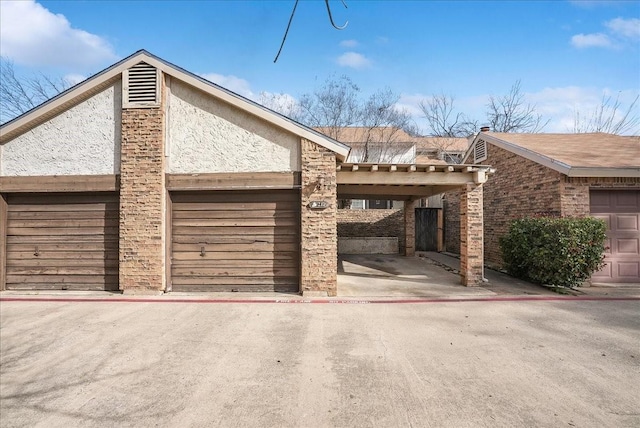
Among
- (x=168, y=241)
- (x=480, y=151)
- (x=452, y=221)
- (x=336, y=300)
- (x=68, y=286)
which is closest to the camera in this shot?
(x=336, y=300)

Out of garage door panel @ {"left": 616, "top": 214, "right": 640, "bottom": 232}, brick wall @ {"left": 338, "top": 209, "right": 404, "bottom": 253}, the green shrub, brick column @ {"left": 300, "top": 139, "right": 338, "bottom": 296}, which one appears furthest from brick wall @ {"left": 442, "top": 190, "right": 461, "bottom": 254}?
brick column @ {"left": 300, "top": 139, "right": 338, "bottom": 296}

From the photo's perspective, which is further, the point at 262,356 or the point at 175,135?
the point at 175,135

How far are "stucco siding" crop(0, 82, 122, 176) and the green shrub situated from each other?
10686 mm

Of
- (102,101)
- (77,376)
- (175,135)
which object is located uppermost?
(102,101)

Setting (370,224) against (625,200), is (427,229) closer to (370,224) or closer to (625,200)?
(370,224)

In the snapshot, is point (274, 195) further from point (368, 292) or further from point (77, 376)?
point (77, 376)

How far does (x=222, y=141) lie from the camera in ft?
24.5

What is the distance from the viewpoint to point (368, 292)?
7699mm

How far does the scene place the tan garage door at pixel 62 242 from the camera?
7.71m

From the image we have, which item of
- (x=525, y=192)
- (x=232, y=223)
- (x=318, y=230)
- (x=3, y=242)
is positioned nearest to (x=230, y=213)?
(x=232, y=223)

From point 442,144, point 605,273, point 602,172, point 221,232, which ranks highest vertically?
point 442,144

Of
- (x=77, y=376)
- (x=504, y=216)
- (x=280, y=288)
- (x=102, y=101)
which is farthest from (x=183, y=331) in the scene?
(x=504, y=216)

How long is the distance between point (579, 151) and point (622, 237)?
117 inches

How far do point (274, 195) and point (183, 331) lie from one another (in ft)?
11.8
